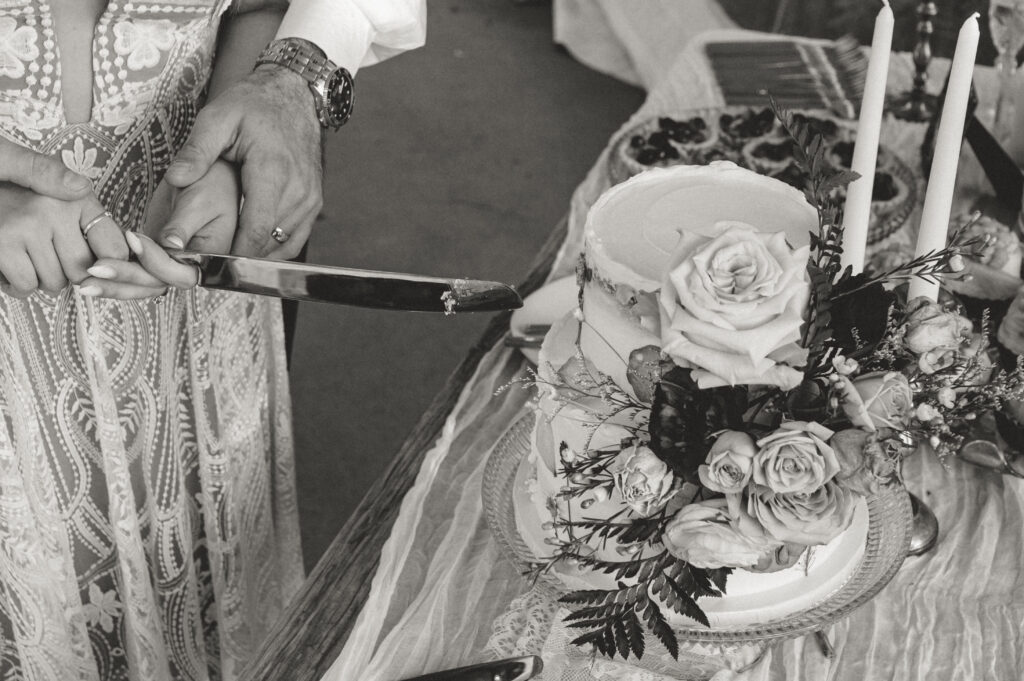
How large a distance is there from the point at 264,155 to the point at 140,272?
0.17 m

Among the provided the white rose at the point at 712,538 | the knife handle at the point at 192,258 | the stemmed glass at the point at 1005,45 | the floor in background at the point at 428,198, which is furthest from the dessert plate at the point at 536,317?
the floor in background at the point at 428,198

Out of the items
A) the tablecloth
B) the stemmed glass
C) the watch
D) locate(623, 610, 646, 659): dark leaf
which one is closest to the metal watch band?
the watch

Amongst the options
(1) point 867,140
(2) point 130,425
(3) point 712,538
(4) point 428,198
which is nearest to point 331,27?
(2) point 130,425

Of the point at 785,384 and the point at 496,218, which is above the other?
the point at 785,384

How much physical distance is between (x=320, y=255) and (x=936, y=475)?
1945mm

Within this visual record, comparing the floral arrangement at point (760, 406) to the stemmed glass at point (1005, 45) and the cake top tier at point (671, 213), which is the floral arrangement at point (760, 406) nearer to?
the cake top tier at point (671, 213)

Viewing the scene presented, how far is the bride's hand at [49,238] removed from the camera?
2.31 ft

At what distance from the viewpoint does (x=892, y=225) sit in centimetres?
105

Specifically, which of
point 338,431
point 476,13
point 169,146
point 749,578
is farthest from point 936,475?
point 476,13

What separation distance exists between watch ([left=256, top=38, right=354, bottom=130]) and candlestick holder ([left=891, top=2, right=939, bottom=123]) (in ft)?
2.61

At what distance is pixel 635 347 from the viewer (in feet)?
1.93

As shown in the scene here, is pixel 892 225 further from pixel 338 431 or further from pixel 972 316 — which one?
pixel 338 431

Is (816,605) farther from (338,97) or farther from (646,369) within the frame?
(338,97)

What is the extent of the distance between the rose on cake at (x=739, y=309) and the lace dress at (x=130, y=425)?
56cm
